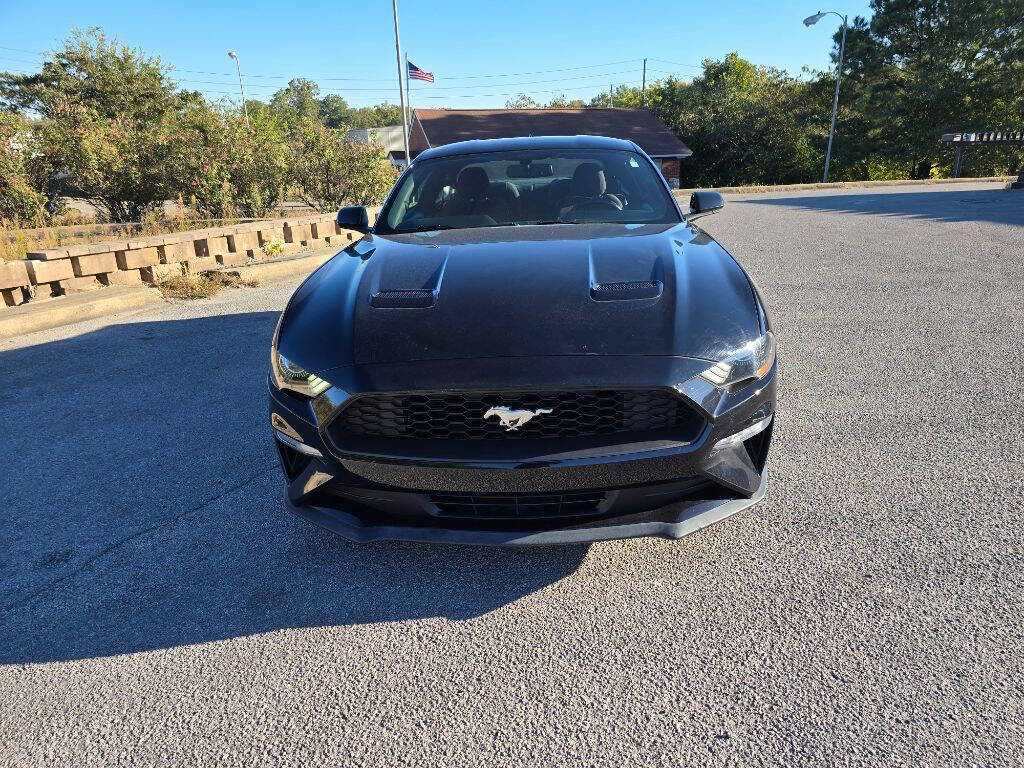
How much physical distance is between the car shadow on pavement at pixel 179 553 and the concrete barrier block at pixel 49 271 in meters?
3.22

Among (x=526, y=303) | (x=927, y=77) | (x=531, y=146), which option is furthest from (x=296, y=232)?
(x=927, y=77)

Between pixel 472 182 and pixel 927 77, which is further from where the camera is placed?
pixel 927 77

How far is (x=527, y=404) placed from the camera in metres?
2.06

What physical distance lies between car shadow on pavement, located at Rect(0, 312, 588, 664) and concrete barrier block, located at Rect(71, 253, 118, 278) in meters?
3.50

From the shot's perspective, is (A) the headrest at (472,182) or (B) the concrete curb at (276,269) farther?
(B) the concrete curb at (276,269)

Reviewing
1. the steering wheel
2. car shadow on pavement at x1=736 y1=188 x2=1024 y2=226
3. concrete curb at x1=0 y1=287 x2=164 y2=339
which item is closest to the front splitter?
the steering wheel

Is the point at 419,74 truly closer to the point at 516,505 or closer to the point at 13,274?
the point at 13,274

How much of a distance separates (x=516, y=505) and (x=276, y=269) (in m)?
7.45

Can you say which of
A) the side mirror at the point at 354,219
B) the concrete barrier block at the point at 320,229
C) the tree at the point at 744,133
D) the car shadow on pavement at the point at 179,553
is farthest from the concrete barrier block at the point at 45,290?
the tree at the point at 744,133

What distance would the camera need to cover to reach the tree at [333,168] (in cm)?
1289

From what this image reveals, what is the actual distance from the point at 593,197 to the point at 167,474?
2.63 meters

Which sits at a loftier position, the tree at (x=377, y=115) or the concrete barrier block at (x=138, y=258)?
the tree at (x=377, y=115)

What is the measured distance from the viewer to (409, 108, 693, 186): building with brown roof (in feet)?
121

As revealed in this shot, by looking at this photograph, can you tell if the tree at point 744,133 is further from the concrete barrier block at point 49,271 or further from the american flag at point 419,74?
the concrete barrier block at point 49,271
